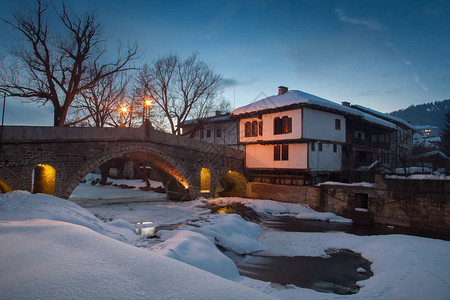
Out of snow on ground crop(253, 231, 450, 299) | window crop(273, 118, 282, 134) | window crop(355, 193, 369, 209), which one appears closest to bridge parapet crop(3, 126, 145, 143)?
snow on ground crop(253, 231, 450, 299)

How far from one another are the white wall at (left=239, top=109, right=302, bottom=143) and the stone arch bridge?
2.80 meters

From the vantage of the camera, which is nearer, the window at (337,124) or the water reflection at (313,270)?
the water reflection at (313,270)

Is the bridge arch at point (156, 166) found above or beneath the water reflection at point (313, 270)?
above

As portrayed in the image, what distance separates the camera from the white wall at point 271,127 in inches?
736

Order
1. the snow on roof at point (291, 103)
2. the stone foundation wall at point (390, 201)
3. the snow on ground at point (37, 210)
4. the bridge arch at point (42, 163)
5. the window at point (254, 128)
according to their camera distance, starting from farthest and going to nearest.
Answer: the window at point (254, 128) → the snow on roof at point (291, 103) → the stone foundation wall at point (390, 201) → the bridge arch at point (42, 163) → the snow on ground at point (37, 210)

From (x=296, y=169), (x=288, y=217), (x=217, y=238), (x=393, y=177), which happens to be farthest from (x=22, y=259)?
(x=296, y=169)

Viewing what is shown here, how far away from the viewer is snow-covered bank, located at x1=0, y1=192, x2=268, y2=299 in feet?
8.60

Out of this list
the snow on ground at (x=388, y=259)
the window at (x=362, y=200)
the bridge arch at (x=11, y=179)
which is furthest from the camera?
the window at (x=362, y=200)

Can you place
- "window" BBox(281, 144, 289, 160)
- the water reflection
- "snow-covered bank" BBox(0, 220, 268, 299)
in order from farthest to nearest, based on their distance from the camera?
"window" BBox(281, 144, 289, 160) < the water reflection < "snow-covered bank" BBox(0, 220, 268, 299)

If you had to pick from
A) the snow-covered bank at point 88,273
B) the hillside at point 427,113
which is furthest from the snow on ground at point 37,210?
the hillside at point 427,113

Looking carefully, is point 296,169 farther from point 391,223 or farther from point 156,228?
point 156,228

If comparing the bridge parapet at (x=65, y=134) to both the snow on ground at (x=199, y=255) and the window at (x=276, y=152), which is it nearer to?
the snow on ground at (x=199, y=255)

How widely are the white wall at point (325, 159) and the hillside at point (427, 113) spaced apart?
126 metres

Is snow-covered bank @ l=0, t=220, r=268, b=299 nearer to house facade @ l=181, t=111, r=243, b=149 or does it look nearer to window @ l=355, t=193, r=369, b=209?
window @ l=355, t=193, r=369, b=209
